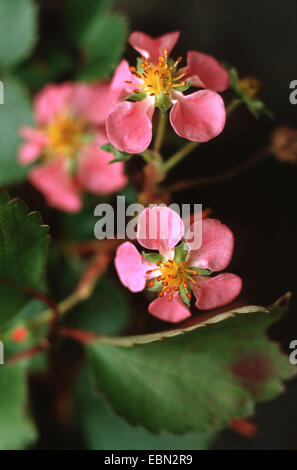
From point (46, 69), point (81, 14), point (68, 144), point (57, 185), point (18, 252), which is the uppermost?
point (81, 14)

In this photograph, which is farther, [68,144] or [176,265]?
[68,144]

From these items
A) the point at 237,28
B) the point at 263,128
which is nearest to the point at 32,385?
the point at 263,128

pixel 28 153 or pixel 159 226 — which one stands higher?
pixel 28 153

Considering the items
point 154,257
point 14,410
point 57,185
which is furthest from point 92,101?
point 14,410

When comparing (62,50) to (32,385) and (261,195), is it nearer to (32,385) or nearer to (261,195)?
(261,195)

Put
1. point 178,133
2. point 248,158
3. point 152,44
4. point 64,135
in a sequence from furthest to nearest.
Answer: point 64,135 → point 248,158 → point 152,44 → point 178,133

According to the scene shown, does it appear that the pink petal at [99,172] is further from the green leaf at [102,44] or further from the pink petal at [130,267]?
the pink petal at [130,267]

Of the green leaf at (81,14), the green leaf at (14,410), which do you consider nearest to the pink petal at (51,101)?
the green leaf at (81,14)

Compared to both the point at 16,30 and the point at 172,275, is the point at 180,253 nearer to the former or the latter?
the point at 172,275

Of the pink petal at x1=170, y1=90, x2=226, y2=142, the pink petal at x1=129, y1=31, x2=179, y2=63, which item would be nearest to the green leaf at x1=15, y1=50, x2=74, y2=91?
the pink petal at x1=129, y1=31, x2=179, y2=63
